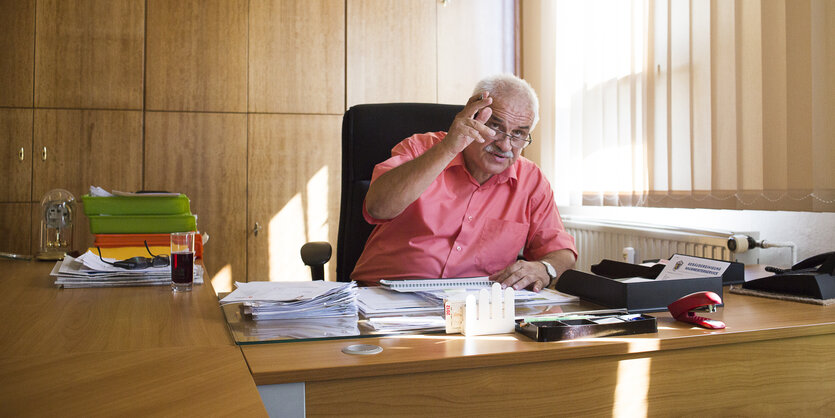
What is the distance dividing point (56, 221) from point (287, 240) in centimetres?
143

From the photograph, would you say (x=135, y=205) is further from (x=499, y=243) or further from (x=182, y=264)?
(x=499, y=243)

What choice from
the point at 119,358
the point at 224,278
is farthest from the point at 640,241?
the point at 119,358

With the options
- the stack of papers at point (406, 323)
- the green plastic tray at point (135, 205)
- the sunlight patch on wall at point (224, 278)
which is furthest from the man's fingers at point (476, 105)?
the sunlight patch on wall at point (224, 278)

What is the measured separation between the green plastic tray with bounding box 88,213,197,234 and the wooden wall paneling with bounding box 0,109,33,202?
1.59m

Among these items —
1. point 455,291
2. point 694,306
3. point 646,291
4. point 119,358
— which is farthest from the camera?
point 455,291

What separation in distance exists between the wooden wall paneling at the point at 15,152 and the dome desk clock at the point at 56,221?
129 cm

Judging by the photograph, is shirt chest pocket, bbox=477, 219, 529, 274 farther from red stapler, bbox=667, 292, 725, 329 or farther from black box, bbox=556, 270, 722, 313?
red stapler, bbox=667, 292, 725, 329

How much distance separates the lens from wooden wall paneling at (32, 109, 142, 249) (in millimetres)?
3104

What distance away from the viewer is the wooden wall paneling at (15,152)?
307 cm

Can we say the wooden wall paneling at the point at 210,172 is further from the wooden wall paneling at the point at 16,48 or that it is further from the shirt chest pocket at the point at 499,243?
the shirt chest pocket at the point at 499,243

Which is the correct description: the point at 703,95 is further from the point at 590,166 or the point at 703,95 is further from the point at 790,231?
the point at 590,166

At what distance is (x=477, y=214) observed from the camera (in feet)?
6.05

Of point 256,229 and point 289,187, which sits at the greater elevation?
point 289,187

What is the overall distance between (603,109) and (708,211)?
2.16 feet
